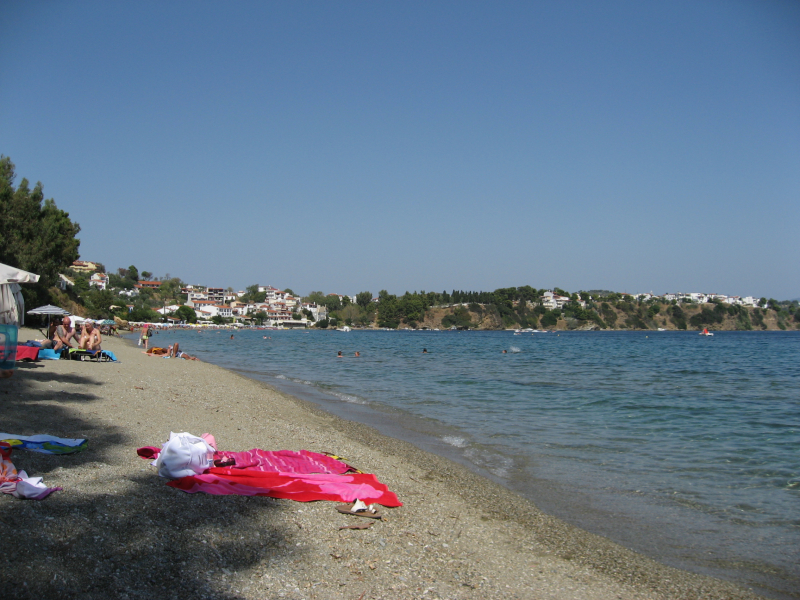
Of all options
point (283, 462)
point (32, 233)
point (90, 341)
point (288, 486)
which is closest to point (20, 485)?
point (288, 486)

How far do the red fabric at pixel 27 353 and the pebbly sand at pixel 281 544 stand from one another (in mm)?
7539

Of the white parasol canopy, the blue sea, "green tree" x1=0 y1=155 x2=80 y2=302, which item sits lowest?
the blue sea

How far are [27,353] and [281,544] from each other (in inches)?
516

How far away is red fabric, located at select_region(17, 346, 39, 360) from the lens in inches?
544

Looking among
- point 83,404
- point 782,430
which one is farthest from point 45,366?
point 782,430

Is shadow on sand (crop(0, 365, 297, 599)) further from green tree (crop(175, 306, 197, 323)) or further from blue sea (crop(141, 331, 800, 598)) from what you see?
green tree (crop(175, 306, 197, 323))

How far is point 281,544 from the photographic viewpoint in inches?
171

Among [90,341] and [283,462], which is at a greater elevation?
[90,341]

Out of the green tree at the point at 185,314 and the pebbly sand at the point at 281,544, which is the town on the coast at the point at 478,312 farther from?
the pebbly sand at the point at 281,544

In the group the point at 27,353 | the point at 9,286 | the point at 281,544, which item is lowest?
the point at 281,544

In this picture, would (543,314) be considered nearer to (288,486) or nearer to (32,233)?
(32,233)

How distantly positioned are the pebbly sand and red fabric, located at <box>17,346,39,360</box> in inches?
297

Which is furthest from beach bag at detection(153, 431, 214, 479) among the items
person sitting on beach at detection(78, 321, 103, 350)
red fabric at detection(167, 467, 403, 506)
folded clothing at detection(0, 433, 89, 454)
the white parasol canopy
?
person sitting on beach at detection(78, 321, 103, 350)

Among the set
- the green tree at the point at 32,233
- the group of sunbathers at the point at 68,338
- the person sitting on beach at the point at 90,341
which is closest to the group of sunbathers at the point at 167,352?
the group of sunbathers at the point at 68,338
